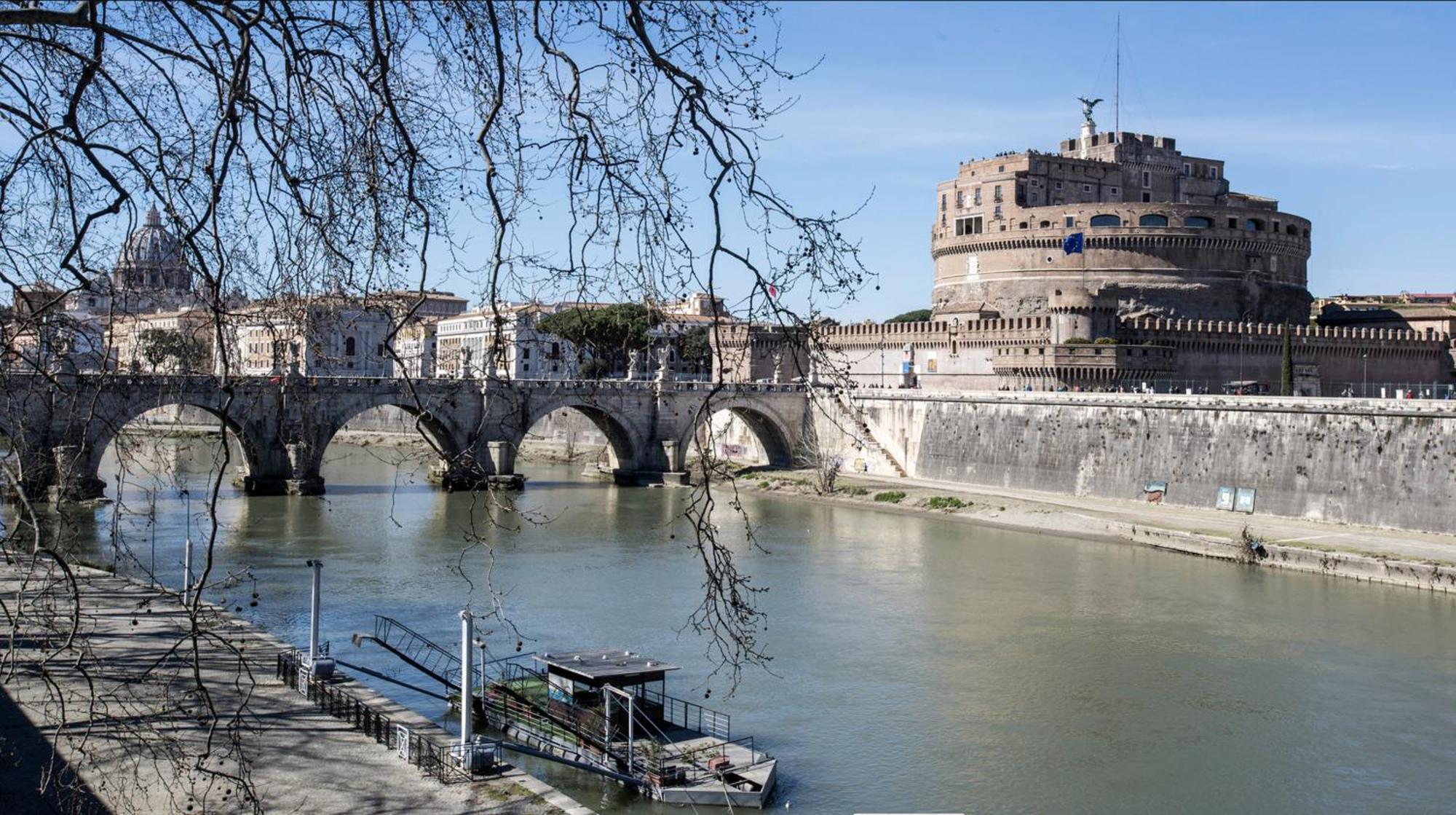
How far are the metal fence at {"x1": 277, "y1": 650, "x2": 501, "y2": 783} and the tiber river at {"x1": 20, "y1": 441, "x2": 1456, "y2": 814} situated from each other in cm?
181

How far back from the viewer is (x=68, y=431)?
455cm

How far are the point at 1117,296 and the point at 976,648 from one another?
30515 millimetres

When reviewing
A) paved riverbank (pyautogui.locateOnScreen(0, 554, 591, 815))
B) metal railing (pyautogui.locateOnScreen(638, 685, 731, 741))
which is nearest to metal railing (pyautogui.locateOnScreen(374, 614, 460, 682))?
metal railing (pyautogui.locateOnScreen(638, 685, 731, 741))

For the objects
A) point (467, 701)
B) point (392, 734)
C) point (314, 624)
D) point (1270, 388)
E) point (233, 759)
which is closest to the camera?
point (233, 759)

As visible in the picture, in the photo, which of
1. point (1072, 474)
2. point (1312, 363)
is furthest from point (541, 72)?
point (1312, 363)

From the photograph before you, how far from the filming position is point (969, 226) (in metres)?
51.8

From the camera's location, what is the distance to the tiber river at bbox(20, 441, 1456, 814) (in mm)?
12297

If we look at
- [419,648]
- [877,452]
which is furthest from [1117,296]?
[419,648]

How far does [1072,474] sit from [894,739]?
2140 centimetres

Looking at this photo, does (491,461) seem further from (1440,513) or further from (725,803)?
(725,803)

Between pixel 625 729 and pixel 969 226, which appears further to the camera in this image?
pixel 969 226

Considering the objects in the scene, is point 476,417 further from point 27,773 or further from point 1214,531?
point 27,773

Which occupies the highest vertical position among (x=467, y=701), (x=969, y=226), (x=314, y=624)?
(x=969, y=226)

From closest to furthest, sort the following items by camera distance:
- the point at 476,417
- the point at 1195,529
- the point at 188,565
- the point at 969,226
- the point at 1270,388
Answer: the point at 188,565
the point at 1195,529
the point at 476,417
the point at 1270,388
the point at 969,226
